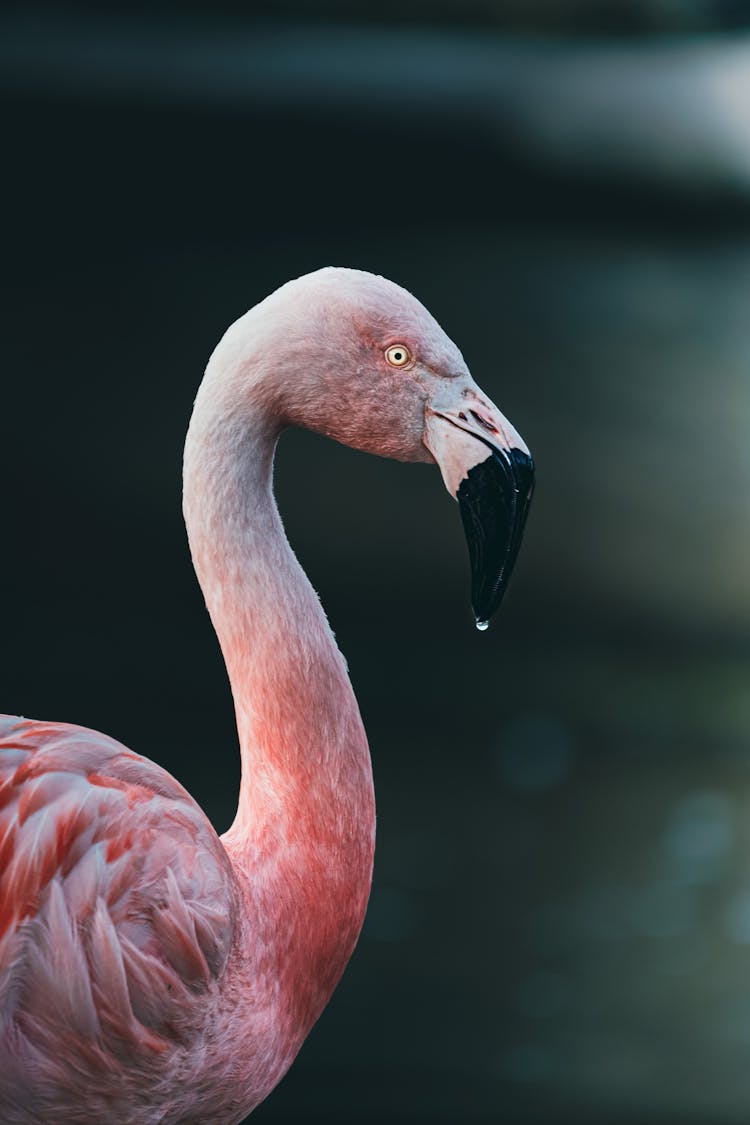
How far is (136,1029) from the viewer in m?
0.86

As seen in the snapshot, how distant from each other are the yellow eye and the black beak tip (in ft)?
0.26

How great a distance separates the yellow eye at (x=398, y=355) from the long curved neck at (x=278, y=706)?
0.28ft

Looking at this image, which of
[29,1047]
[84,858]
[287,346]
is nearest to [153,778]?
[84,858]

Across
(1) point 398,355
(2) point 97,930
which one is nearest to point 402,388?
(1) point 398,355

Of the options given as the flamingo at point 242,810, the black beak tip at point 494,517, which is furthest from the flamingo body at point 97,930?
the black beak tip at point 494,517

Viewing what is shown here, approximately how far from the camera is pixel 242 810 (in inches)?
39.1

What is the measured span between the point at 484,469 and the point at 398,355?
9 cm

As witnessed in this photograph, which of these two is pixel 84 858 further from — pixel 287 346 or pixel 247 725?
pixel 287 346

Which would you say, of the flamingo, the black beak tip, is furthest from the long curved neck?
the black beak tip

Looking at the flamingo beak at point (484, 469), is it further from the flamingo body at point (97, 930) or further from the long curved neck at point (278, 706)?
the flamingo body at point (97, 930)

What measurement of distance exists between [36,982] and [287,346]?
410 millimetres

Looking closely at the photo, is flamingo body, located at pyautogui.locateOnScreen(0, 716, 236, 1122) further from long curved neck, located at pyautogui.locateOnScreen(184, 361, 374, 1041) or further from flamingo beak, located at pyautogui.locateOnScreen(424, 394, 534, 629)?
flamingo beak, located at pyautogui.locateOnScreen(424, 394, 534, 629)

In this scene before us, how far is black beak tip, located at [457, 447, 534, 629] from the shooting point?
90 cm

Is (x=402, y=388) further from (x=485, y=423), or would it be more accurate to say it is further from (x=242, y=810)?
(x=242, y=810)
